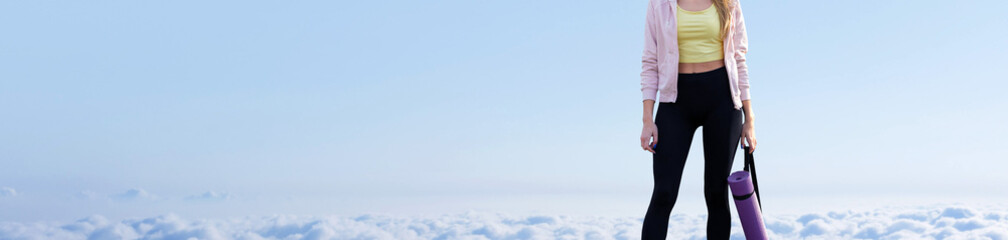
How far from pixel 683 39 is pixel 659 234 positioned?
1.21 meters

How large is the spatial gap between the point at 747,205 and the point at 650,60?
42.2 inches

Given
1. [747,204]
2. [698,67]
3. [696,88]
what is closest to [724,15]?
[698,67]

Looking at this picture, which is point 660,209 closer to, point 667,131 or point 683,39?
point 667,131

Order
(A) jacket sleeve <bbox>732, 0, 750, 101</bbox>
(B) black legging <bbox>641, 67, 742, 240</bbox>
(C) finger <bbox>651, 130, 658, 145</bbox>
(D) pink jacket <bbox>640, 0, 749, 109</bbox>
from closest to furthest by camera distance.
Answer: (B) black legging <bbox>641, 67, 742, 240</bbox>, (C) finger <bbox>651, 130, 658, 145</bbox>, (D) pink jacket <bbox>640, 0, 749, 109</bbox>, (A) jacket sleeve <bbox>732, 0, 750, 101</bbox>

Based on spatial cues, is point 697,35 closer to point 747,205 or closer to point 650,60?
point 650,60

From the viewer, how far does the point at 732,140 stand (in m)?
4.91

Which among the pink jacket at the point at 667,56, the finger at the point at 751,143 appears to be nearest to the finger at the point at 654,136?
the pink jacket at the point at 667,56

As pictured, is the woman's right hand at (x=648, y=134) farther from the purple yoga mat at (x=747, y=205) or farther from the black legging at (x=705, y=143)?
the purple yoga mat at (x=747, y=205)

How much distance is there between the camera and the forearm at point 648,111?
15.7 feet

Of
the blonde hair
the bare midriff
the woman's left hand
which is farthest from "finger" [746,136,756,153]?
the blonde hair

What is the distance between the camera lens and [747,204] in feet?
16.2

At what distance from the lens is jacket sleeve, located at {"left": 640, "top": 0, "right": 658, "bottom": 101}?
16.1ft

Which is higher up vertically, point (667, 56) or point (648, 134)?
point (667, 56)

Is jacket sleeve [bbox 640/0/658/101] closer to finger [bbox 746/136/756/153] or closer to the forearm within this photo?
the forearm
